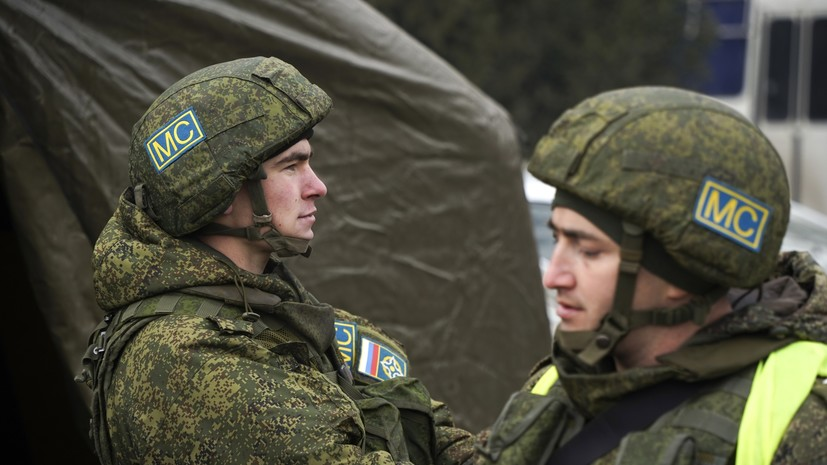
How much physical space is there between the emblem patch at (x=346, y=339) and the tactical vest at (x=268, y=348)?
9 centimetres

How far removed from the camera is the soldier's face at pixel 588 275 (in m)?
Result: 2.21

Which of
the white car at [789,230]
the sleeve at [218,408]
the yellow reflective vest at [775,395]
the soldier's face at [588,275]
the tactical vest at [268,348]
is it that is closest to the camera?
the yellow reflective vest at [775,395]

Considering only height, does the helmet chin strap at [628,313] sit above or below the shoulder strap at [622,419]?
above

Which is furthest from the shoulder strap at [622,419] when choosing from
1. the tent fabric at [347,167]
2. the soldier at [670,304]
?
the tent fabric at [347,167]

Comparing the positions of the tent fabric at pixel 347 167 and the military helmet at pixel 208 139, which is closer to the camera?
the military helmet at pixel 208 139

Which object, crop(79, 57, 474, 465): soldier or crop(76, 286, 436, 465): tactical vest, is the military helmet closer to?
crop(79, 57, 474, 465): soldier

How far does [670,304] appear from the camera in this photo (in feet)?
7.39

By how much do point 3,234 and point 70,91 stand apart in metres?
0.76

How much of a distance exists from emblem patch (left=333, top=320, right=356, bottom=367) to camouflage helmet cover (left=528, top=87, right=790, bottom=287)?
1240 millimetres

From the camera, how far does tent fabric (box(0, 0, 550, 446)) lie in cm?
381

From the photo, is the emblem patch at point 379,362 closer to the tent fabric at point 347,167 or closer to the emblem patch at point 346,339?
the emblem patch at point 346,339

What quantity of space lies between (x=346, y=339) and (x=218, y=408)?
2.13ft

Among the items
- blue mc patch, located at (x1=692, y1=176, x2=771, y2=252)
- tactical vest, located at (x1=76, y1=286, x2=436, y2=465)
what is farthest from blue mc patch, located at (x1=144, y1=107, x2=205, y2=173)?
blue mc patch, located at (x1=692, y1=176, x2=771, y2=252)

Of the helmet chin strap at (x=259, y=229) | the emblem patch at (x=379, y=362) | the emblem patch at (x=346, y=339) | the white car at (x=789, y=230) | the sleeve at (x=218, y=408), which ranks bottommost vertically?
the white car at (x=789, y=230)
